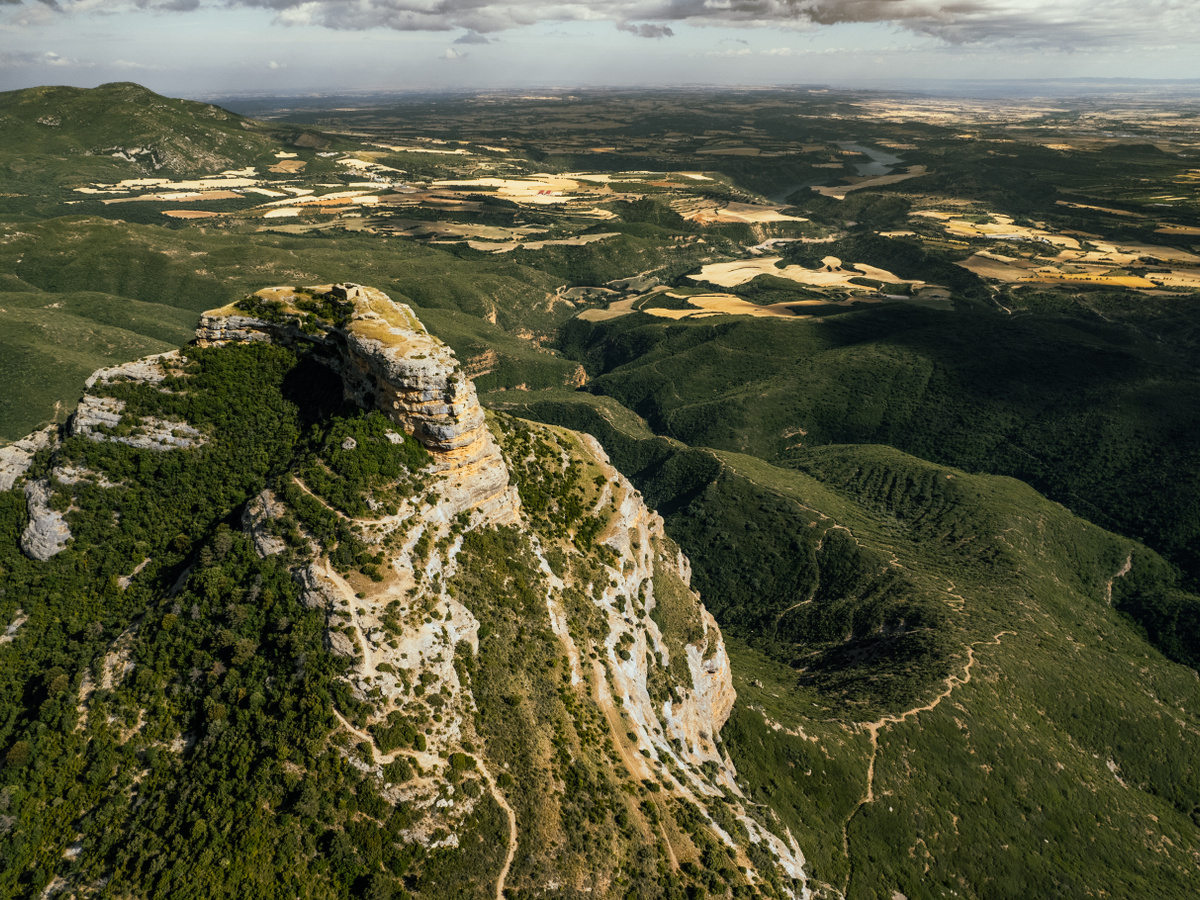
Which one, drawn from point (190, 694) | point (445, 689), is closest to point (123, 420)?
point (190, 694)

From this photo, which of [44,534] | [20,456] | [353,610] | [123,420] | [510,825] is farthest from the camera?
[20,456]

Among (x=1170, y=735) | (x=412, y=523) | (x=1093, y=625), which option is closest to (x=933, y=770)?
(x=1170, y=735)

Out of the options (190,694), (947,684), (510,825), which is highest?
(190,694)

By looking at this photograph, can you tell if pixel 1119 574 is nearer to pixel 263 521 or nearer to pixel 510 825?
pixel 510 825

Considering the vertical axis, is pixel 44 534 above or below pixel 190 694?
above

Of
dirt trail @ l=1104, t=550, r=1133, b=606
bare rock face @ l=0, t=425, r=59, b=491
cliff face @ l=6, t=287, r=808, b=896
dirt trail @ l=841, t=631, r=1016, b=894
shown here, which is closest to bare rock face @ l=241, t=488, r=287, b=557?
cliff face @ l=6, t=287, r=808, b=896

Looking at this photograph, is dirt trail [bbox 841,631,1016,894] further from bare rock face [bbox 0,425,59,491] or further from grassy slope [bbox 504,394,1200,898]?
bare rock face [bbox 0,425,59,491]
